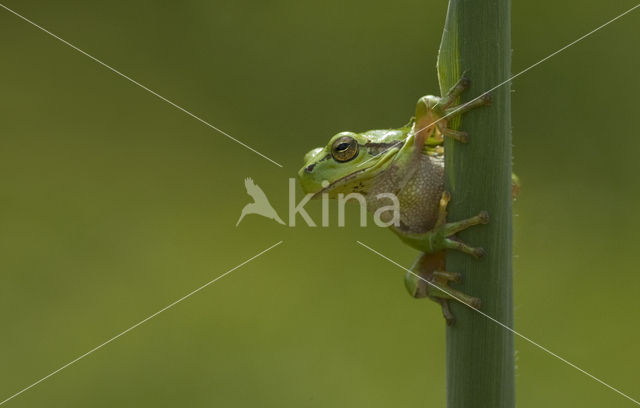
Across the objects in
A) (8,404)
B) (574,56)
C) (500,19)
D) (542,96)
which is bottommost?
(8,404)

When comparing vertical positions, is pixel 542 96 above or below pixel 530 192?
above

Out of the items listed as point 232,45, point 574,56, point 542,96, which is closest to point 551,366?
point 542,96

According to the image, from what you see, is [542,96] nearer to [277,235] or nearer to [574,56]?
[574,56]
